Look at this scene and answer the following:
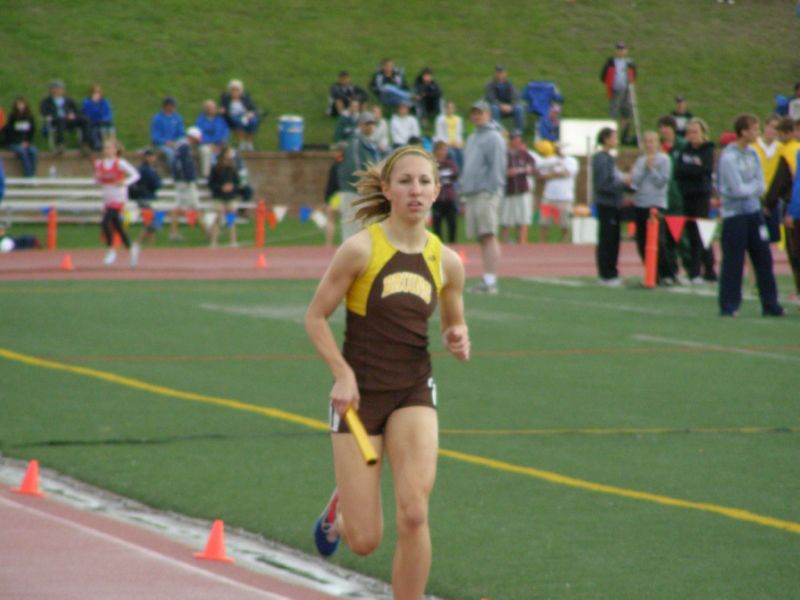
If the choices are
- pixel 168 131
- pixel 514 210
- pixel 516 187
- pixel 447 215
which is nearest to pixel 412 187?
pixel 447 215

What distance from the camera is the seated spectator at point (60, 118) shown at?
35.5 meters

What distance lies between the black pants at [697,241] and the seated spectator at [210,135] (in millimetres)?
14440

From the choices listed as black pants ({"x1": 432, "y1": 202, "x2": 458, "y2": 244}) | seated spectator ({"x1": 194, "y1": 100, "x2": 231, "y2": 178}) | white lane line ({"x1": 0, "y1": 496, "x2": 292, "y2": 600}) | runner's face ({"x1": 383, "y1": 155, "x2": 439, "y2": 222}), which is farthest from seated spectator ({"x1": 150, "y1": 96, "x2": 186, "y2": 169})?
runner's face ({"x1": 383, "y1": 155, "x2": 439, "y2": 222})

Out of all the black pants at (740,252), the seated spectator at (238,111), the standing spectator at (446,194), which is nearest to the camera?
the black pants at (740,252)

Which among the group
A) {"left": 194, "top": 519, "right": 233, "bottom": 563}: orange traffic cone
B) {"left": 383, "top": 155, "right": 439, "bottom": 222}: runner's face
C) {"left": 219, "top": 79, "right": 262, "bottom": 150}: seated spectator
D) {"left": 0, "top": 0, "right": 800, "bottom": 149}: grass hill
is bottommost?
{"left": 194, "top": 519, "right": 233, "bottom": 563}: orange traffic cone

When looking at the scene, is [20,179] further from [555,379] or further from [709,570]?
[709,570]

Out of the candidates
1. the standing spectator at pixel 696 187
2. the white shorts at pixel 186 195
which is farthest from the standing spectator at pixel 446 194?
the standing spectator at pixel 696 187

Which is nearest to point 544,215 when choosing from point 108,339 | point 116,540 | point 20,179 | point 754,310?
point 20,179

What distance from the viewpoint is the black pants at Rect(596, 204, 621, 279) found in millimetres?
21781

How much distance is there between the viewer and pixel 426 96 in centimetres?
3944

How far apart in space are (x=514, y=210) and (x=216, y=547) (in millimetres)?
22541

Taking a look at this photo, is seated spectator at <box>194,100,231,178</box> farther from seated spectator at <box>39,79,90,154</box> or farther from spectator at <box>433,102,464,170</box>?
spectator at <box>433,102,464,170</box>

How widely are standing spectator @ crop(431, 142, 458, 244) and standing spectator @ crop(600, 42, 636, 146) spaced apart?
1152cm

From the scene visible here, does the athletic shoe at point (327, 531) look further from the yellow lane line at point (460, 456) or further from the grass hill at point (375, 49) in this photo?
the grass hill at point (375, 49)
